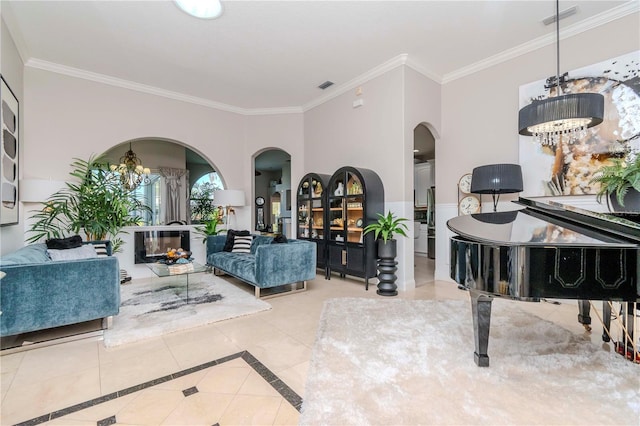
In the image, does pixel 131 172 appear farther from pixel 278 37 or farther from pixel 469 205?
pixel 469 205

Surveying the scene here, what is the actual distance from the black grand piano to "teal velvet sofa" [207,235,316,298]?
2.20m

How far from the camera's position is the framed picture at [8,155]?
3064 mm

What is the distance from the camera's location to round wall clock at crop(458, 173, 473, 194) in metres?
4.50

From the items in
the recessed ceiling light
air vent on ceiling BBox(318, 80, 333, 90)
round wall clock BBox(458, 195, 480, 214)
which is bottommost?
round wall clock BBox(458, 195, 480, 214)

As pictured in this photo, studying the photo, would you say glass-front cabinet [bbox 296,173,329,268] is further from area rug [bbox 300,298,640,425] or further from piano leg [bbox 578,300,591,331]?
piano leg [bbox 578,300,591,331]

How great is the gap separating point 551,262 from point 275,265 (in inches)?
112

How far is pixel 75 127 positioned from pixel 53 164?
0.65 m

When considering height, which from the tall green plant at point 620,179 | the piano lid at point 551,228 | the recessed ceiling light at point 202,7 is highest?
the recessed ceiling light at point 202,7

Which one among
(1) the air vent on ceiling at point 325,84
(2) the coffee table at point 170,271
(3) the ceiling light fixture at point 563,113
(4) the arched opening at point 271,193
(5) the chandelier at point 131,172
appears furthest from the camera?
(4) the arched opening at point 271,193

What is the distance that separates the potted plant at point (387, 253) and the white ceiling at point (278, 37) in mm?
2322

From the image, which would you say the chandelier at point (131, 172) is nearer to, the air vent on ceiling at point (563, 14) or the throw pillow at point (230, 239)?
the throw pillow at point (230, 239)

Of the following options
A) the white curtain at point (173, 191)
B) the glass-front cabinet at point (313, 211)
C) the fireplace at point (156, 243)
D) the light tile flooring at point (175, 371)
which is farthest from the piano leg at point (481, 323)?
the white curtain at point (173, 191)

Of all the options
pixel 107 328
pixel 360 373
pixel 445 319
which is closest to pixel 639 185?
pixel 445 319

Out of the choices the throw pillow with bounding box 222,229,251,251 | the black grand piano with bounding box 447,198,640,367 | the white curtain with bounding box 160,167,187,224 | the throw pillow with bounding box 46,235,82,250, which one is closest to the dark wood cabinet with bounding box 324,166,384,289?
the throw pillow with bounding box 222,229,251,251
